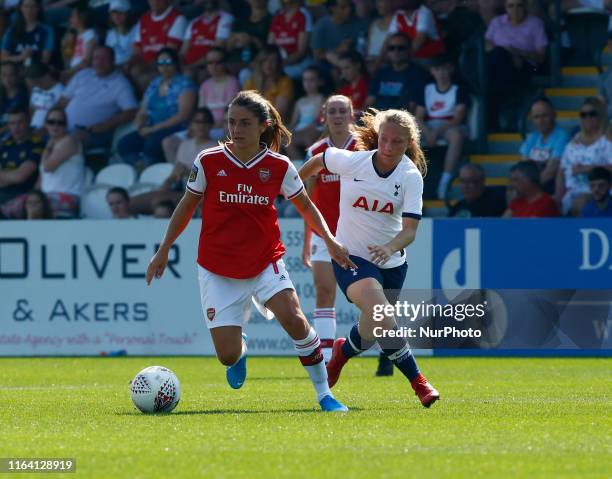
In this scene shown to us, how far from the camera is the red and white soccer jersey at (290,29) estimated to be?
19438 millimetres

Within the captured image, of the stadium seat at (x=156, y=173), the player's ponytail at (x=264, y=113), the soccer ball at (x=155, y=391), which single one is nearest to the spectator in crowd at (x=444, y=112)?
the stadium seat at (x=156, y=173)

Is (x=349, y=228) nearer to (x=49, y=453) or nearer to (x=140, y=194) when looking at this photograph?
(x=49, y=453)

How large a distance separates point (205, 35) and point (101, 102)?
175cm

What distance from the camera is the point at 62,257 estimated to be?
55.2 ft

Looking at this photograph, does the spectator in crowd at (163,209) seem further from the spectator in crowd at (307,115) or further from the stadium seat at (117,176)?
the spectator in crowd at (307,115)

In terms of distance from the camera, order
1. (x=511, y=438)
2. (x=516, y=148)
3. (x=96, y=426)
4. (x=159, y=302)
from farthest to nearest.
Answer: (x=516, y=148) → (x=159, y=302) → (x=96, y=426) → (x=511, y=438)

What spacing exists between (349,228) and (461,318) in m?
5.60

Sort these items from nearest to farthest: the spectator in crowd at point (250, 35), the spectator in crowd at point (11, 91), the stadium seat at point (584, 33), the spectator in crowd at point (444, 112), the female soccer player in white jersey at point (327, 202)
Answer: the female soccer player in white jersey at point (327, 202) → the spectator in crowd at point (444, 112) → the stadium seat at point (584, 33) → the spectator in crowd at point (250, 35) → the spectator in crowd at point (11, 91)

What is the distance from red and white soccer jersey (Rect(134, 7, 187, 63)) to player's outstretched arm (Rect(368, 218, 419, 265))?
1168cm

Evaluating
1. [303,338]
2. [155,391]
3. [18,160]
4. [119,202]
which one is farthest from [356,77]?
[155,391]

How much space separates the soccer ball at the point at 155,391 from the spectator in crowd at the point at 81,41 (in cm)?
1247

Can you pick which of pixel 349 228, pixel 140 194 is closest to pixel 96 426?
pixel 349 228

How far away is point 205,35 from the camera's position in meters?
20.1

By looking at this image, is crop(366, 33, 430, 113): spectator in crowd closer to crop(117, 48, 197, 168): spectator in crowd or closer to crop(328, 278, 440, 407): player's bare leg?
crop(117, 48, 197, 168): spectator in crowd
